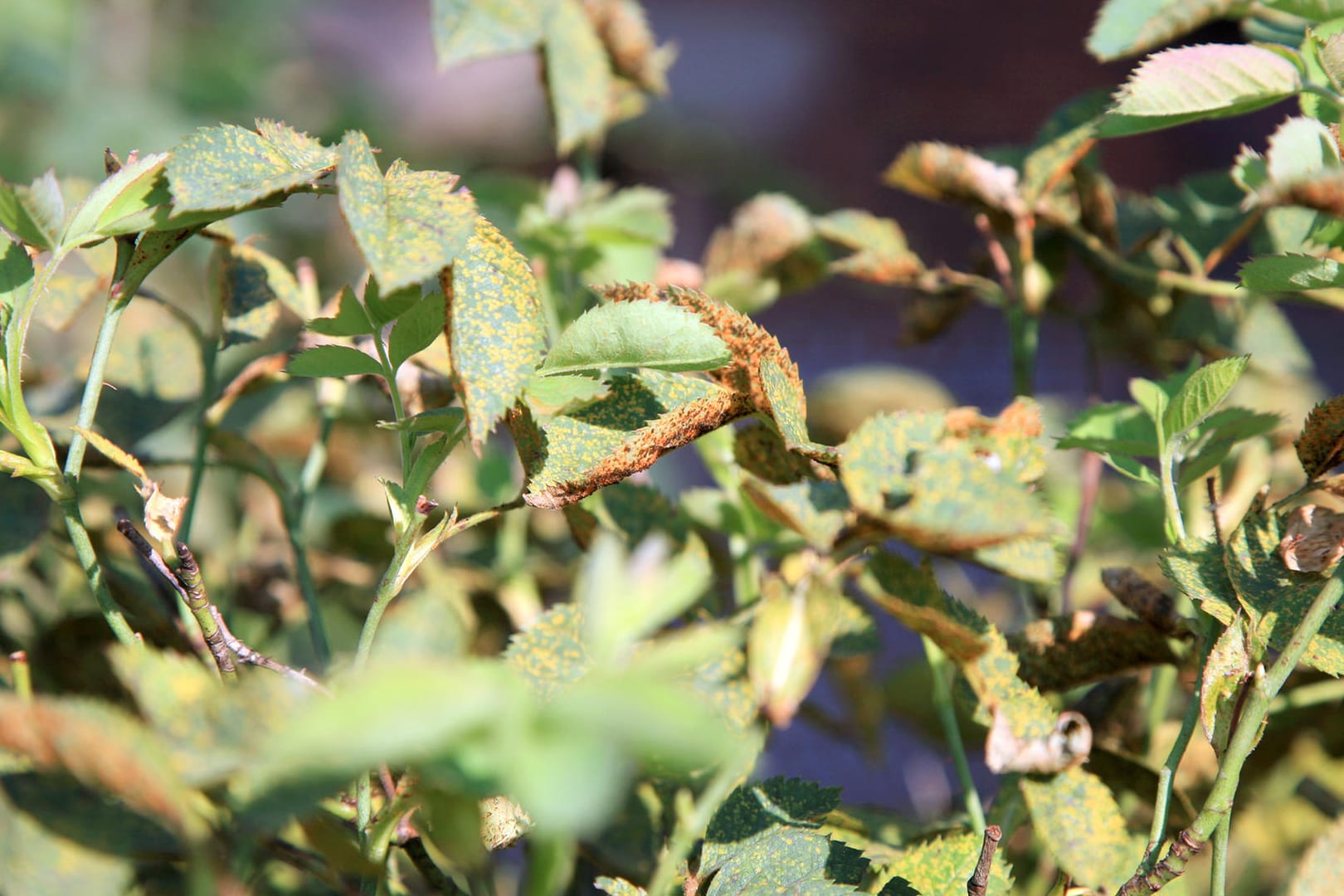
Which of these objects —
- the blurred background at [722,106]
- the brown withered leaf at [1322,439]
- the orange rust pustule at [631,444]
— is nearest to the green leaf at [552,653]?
the orange rust pustule at [631,444]

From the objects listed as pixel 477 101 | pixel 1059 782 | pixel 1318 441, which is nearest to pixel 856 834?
pixel 1059 782

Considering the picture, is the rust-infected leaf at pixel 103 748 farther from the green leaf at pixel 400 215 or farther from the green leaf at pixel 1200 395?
the green leaf at pixel 1200 395

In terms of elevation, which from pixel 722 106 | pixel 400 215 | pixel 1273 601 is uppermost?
pixel 400 215

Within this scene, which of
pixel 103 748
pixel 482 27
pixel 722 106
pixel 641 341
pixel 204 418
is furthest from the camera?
pixel 722 106

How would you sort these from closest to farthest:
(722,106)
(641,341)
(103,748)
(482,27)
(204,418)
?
(103,748), (641,341), (204,418), (482,27), (722,106)

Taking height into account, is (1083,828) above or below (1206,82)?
below

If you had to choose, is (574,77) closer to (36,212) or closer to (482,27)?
(482,27)

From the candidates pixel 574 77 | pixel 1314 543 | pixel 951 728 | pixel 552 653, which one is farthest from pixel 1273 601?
pixel 574 77
